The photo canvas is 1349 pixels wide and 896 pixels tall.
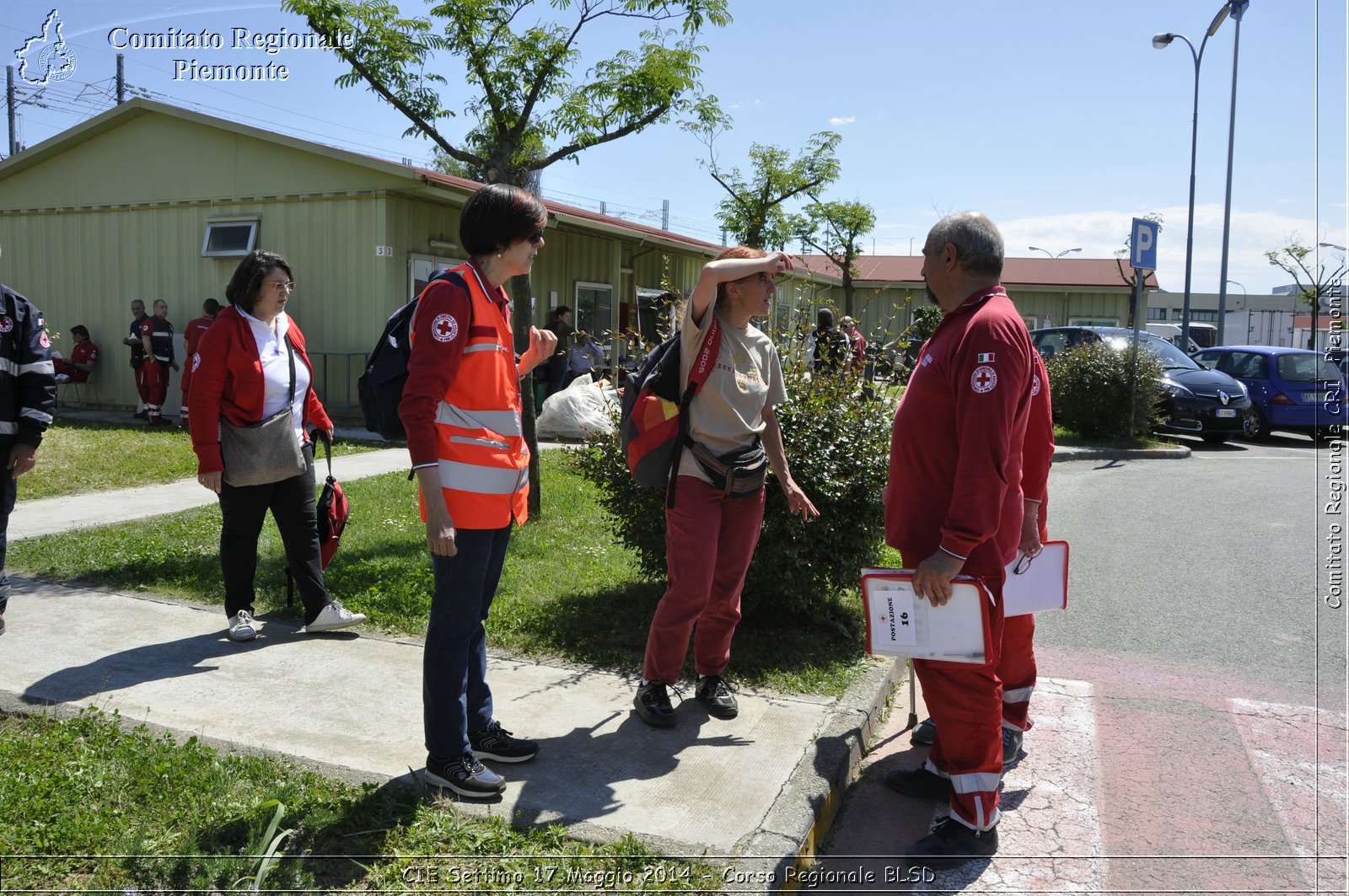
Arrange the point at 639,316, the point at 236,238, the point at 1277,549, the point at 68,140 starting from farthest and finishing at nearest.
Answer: the point at 639,316 → the point at 68,140 → the point at 236,238 → the point at 1277,549

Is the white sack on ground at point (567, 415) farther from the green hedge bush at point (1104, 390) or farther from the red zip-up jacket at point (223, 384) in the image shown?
the red zip-up jacket at point (223, 384)

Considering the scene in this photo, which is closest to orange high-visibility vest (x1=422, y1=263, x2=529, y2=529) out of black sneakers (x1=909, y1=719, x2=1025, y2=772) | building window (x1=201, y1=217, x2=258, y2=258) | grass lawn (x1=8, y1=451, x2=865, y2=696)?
grass lawn (x1=8, y1=451, x2=865, y2=696)

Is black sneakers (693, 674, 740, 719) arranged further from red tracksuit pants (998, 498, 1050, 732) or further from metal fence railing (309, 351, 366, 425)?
metal fence railing (309, 351, 366, 425)

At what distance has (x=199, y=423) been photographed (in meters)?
4.83

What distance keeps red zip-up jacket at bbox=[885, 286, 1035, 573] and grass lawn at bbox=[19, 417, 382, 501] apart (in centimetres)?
875

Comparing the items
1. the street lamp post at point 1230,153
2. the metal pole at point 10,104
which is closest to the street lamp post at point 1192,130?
the street lamp post at point 1230,153

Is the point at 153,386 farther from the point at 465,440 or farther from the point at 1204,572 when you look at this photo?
the point at 1204,572

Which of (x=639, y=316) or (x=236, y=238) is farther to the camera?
(x=639, y=316)

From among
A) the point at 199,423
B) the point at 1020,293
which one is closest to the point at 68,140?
the point at 199,423

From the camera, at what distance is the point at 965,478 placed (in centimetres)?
308

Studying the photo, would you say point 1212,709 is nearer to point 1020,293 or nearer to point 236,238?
point 236,238

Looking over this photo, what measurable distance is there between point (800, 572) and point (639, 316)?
17.7m

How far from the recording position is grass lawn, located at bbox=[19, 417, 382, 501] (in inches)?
378

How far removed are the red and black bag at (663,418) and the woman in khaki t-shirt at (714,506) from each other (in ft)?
0.13
